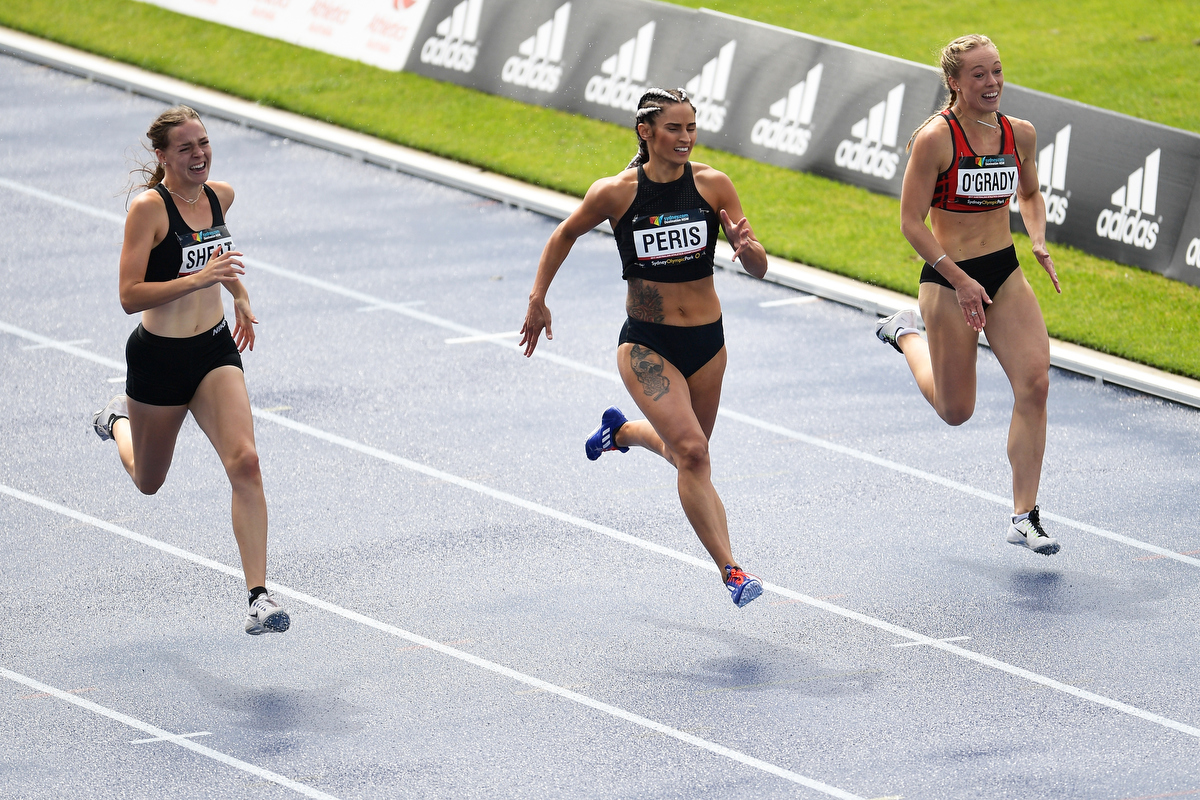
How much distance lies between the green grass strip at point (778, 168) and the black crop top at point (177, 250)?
6833 millimetres

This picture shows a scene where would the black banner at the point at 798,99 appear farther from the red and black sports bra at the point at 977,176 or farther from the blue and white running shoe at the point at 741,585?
the blue and white running shoe at the point at 741,585

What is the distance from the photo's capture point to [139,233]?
7109mm

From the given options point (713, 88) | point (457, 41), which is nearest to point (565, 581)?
point (713, 88)

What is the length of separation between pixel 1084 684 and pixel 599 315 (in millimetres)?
5825

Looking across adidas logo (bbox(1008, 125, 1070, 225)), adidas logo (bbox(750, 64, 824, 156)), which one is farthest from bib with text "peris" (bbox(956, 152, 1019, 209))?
adidas logo (bbox(750, 64, 824, 156))

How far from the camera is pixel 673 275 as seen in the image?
24.5 feet

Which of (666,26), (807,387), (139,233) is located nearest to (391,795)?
(139,233)

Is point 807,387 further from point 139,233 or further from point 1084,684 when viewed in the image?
point 139,233

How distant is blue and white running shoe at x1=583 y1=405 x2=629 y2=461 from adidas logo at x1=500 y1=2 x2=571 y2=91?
8.62 meters

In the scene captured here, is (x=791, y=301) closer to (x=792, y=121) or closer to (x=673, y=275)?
(x=792, y=121)

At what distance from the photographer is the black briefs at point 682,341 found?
7504mm

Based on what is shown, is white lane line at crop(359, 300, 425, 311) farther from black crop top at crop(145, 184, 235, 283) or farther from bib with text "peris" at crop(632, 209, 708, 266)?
bib with text "peris" at crop(632, 209, 708, 266)

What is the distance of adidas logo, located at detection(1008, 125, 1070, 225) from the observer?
43.2 feet

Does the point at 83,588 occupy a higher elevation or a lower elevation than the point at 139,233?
lower
